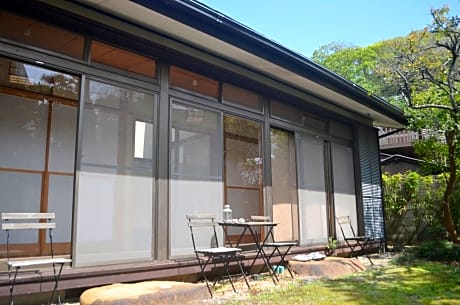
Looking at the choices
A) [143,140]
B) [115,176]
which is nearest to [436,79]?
[143,140]

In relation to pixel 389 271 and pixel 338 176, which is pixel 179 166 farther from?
pixel 338 176

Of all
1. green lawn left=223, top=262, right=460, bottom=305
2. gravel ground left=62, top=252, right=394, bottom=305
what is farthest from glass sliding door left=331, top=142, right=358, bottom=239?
gravel ground left=62, top=252, right=394, bottom=305

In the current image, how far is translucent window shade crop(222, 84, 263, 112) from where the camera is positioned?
5504mm

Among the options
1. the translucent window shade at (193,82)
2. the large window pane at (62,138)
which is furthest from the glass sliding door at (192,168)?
the large window pane at (62,138)

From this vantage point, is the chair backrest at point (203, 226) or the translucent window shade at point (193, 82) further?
the translucent window shade at point (193, 82)

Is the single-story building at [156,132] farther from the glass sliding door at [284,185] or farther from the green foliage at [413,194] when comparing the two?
the green foliage at [413,194]

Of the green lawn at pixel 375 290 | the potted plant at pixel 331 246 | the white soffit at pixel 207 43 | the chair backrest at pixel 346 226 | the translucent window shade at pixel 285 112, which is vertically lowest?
the green lawn at pixel 375 290

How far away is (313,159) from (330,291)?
3087 millimetres

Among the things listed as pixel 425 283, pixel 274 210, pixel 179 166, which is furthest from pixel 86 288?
pixel 425 283

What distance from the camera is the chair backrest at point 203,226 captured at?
178 inches

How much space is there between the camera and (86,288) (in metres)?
3.65

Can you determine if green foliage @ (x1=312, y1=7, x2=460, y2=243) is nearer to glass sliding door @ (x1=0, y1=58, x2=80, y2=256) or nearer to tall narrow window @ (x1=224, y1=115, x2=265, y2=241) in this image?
tall narrow window @ (x1=224, y1=115, x2=265, y2=241)

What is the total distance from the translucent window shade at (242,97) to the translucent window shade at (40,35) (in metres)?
2.15

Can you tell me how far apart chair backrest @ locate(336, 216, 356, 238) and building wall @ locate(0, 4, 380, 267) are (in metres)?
0.16
